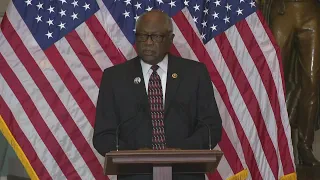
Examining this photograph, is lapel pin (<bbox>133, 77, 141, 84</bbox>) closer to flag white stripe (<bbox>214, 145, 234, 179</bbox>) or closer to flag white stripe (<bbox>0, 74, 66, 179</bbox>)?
flag white stripe (<bbox>0, 74, 66, 179</bbox>)

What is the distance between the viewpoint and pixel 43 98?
4.63m

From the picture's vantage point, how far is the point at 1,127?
4574 mm

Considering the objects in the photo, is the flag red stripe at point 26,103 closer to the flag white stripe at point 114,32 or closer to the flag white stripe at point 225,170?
the flag white stripe at point 114,32

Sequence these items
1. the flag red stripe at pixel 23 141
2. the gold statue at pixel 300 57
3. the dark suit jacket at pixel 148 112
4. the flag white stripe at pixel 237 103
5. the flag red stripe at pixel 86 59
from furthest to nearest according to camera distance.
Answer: the gold statue at pixel 300 57 < the flag white stripe at pixel 237 103 < the flag red stripe at pixel 86 59 < the flag red stripe at pixel 23 141 < the dark suit jacket at pixel 148 112

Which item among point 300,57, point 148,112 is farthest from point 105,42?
point 300,57

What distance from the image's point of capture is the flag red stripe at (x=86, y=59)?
185 inches

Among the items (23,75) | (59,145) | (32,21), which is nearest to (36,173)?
(59,145)

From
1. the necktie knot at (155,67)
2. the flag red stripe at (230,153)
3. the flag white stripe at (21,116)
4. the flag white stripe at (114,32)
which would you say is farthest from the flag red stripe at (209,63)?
the necktie knot at (155,67)

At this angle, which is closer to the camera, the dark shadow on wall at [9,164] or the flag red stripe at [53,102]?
the flag red stripe at [53,102]

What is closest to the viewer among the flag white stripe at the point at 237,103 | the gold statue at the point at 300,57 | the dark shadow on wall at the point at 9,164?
the flag white stripe at the point at 237,103

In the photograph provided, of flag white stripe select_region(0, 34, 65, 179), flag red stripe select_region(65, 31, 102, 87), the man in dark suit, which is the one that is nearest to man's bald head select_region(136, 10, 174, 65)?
the man in dark suit

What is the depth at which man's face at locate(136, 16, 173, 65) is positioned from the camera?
351 centimetres

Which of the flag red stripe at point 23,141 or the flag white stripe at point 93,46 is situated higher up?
the flag white stripe at point 93,46

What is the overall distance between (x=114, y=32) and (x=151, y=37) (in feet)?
4.18
